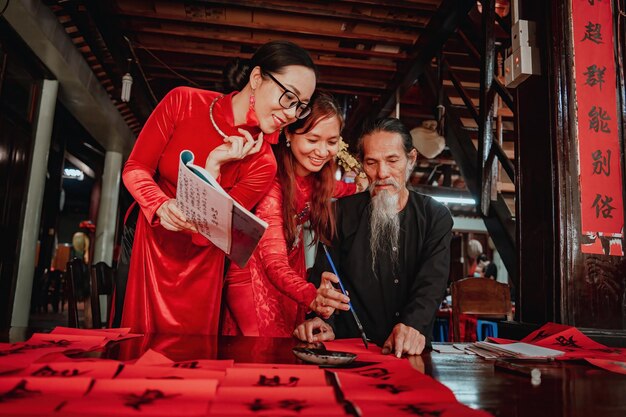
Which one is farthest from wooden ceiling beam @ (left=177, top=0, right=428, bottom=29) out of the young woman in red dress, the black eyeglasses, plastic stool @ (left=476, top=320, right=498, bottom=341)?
plastic stool @ (left=476, top=320, right=498, bottom=341)

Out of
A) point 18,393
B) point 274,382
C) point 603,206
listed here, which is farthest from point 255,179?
point 603,206

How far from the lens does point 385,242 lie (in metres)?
1.94

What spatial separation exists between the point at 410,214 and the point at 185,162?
1.04m

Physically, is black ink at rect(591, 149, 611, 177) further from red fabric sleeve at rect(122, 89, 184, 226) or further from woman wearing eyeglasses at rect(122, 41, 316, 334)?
red fabric sleeve at rect(122, 89, 184, 226)

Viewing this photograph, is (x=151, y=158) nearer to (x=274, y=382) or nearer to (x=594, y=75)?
(x=274, y=382)

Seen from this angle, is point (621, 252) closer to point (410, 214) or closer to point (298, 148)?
point (410, 214)

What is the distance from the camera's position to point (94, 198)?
11297mm

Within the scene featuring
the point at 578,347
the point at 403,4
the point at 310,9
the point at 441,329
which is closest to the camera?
the point at 578,347

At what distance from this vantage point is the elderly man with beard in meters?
1.83

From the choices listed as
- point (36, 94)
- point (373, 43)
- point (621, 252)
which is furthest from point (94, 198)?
point (621, 252)

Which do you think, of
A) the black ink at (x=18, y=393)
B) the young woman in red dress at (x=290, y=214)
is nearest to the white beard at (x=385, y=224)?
the young woman in red dress at (x=290, y=214)

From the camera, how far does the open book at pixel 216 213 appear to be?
3.82 ft

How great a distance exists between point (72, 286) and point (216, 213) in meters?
1.09

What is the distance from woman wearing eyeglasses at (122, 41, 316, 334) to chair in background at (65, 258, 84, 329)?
286 mm
